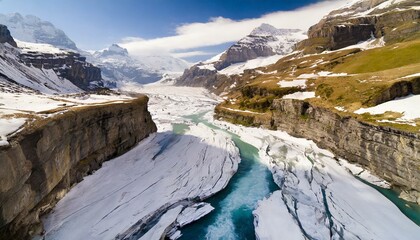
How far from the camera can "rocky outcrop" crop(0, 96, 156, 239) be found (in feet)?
78.5

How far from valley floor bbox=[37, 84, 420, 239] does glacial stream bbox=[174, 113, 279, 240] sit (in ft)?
1.98

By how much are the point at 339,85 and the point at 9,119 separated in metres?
69.9

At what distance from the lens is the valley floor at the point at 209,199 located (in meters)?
30.1

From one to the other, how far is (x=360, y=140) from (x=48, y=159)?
46694mm

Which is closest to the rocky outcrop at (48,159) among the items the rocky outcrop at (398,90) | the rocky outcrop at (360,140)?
the rocky outcrop at (360,140)

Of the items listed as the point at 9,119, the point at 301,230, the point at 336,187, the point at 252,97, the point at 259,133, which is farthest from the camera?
the point at 252,97

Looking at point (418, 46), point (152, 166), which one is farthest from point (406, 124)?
point (418, 46)

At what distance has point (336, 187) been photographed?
41.0m

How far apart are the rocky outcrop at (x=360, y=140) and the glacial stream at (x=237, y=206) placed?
1605cm

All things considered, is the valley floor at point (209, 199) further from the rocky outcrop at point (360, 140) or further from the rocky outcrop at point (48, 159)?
the rocky outcrop at point (360, 140)

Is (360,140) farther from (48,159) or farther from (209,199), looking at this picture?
(48,159)

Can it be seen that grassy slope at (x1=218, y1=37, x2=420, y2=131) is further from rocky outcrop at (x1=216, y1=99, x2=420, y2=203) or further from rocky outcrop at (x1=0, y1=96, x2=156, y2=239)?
rocky outcrop at (x1=0, y1=96, x2=156, y2=239)

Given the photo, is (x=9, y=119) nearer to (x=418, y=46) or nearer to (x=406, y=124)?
(x=406, y=124)

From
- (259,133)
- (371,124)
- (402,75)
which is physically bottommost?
(259,133)
